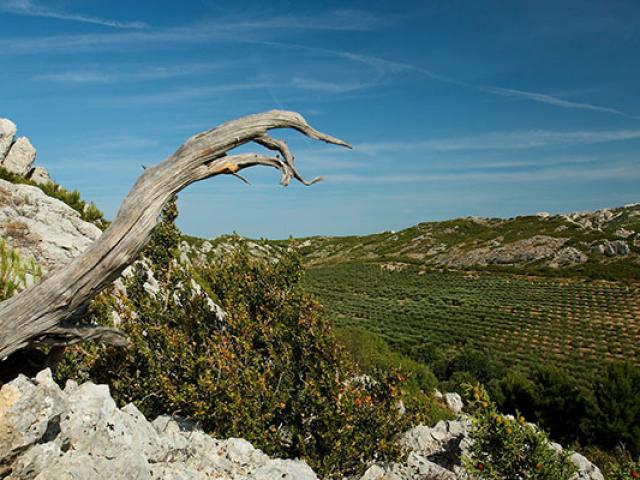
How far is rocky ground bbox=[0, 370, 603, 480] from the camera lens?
4.48m

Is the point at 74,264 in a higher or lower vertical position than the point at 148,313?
higher

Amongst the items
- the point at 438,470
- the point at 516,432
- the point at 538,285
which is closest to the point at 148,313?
the point at 438,470

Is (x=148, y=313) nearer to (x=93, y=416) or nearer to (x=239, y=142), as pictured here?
(x=93, y=416)

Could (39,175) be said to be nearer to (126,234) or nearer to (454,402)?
(126,234)

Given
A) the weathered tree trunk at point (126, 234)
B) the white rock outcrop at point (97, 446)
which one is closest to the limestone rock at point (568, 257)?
the white rock outcrop at point (97, 446)

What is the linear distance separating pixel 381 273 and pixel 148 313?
376 ft

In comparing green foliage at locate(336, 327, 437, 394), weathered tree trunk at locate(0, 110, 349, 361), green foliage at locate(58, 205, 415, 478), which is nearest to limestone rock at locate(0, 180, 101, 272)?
green foliage at locate(58, 205, 415, 478)

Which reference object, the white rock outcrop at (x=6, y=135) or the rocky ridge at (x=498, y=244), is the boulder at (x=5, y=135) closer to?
the white rock outcrop at (x=6, y=135)

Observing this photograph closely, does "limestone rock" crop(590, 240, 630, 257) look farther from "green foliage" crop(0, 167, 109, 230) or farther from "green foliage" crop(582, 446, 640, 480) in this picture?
"green foliage" crop(0, 167, 109, 230)

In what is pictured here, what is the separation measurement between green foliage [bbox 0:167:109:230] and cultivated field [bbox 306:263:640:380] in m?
31.6

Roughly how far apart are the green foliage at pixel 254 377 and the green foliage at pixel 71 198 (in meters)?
10.3

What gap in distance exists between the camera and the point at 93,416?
5.29 m

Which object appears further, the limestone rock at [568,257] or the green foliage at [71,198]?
the limestone rock at [568,257]

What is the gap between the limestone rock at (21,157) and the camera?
20938mm
